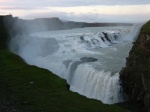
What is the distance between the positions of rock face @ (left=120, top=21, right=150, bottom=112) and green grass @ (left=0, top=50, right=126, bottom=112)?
27.8 feet

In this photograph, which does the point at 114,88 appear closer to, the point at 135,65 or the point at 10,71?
the point at 135,65

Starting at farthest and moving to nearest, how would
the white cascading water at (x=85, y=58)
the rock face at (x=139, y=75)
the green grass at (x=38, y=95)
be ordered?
the white cascading water at (x=85, y=58) → the rock face at (x=139, y=75) → the green grass at (x=38, y=95)

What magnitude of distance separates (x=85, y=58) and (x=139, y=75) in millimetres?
19739

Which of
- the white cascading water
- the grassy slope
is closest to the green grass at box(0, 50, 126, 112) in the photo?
the grassy slope

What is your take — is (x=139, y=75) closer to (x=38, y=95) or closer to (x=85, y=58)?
(x=38, y=95)

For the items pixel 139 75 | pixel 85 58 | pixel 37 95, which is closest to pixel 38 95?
pixel 37 95

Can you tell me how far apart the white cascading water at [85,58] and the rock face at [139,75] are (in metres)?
1.73

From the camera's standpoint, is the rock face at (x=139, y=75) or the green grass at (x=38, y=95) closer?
the green grass at (x=38, y=95)

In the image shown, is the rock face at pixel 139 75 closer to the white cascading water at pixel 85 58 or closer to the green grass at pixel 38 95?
the white cascading water at pixel 85 58

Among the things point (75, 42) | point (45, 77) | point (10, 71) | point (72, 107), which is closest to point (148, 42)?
point (45, 77)

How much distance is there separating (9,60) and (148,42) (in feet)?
58.4

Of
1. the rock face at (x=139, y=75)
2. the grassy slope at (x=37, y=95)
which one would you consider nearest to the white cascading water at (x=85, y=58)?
the rock face at (x=139, y=75)

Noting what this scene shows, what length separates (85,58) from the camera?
5800 centimetres

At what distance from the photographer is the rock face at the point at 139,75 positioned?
3712cm
